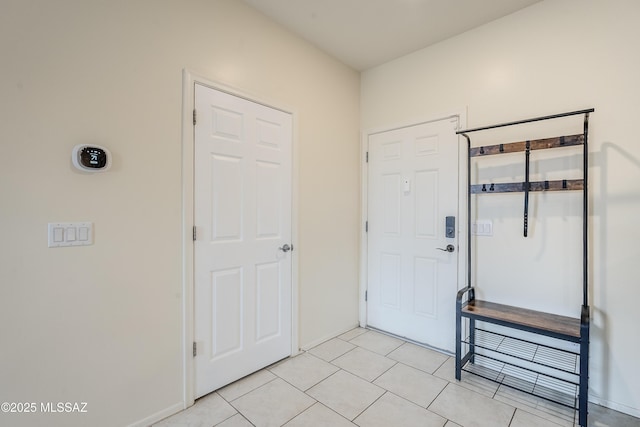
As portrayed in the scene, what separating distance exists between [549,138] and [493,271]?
1.09m

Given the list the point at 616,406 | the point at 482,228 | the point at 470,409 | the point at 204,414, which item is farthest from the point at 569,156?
the point at 204,414

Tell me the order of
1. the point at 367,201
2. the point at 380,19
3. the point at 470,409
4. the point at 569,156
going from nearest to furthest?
the point at 470,409 → the point at 569,156 → the point at 380,19 → the point at 367,201

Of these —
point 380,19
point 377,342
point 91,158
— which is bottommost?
point 377,342

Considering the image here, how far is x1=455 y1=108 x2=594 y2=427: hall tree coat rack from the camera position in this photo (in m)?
1.87

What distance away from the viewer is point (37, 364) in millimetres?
1445

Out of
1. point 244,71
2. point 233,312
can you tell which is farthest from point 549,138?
point 233,312

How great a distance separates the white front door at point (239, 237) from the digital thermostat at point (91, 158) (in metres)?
0.51

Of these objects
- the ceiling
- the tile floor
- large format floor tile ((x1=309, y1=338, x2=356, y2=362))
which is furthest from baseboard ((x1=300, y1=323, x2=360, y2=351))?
the ceiling

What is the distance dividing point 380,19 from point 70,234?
2638 mm

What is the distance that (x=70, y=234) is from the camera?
154cm

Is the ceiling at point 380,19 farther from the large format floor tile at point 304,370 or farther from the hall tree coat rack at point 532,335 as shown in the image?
the large format floor tile at point 304,370

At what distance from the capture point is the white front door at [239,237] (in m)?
2.05

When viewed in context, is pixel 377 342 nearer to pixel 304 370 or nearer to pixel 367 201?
pixel 304 370

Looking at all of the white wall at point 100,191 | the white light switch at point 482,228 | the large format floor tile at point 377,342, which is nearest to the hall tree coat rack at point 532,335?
the white light switch at point 482,228
